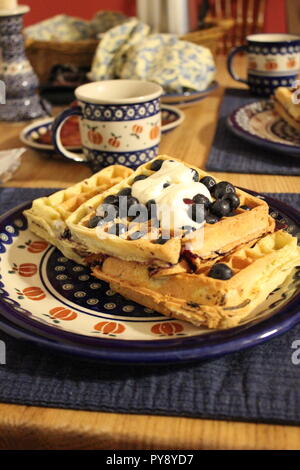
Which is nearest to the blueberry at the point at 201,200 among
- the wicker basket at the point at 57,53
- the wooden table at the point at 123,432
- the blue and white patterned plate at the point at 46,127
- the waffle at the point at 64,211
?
the waffle at the point at 64,211

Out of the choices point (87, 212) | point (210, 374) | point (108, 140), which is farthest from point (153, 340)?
point (108, 140)

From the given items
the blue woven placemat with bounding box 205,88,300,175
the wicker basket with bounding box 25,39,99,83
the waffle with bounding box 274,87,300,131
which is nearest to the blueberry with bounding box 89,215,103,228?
the blue woven placemat with bounding box 205,88,300,175

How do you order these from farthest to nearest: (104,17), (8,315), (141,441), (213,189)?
(104,17) < (213,189) < (8,315) < (141,441)

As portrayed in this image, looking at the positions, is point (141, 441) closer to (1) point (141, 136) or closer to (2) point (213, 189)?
(2) point (213, 189)

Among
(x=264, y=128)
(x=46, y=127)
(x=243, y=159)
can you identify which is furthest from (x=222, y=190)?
(x=46, y=127)

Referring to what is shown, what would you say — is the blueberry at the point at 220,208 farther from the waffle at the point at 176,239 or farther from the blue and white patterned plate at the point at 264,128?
the blue and white patterned plate at the point at 264,128

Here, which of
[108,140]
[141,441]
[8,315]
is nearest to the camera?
[141,441]
